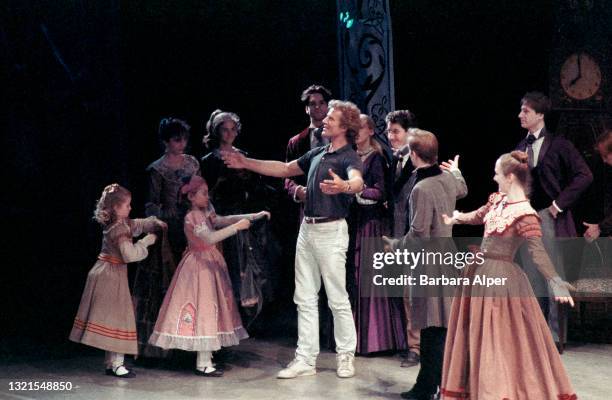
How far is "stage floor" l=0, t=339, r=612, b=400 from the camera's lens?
15.8 ft

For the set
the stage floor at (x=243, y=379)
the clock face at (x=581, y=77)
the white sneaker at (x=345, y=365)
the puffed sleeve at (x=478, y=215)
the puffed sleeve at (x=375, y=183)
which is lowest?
the stage floor at (x=243, y=379)

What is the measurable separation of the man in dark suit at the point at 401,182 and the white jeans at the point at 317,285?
1.64 feet

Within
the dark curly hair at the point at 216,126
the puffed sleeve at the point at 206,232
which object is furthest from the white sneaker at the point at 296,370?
the dark curly hair at the point at 216,126

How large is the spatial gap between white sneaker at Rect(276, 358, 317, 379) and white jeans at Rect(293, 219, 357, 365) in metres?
0.03

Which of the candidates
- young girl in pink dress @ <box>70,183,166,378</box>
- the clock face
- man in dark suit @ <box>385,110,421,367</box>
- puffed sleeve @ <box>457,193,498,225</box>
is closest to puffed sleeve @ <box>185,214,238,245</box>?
young girl in pink dress @ <box>70,183,166,378</box>

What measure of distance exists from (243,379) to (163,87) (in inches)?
106

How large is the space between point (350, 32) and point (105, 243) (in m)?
2.25

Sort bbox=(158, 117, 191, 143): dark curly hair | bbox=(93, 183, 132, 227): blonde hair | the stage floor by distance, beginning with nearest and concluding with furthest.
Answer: the stage floor < bbox=(93, 183, 132, 227): blonde hair < bbox=(158, 117, 191, 143): dark curly hair

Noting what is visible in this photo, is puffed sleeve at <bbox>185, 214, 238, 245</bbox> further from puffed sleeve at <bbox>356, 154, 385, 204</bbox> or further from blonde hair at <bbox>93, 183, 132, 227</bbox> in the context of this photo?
puffed sleeve at <bbox>356, 154, 385, 204</bbox>

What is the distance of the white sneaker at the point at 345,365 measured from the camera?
5.14 meters

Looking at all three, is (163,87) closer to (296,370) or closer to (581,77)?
(296,370)

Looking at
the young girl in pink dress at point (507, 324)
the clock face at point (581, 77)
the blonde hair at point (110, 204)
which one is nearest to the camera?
the young girl in pink dress at point (507, 324)

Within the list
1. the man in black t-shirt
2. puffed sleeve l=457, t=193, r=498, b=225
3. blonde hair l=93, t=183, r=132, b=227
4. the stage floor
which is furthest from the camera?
blonde hair l=93, t=183, r=132, b=227

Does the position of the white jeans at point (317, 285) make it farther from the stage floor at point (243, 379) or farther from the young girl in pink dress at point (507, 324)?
the young girl in pink dress at point (507, 324)
